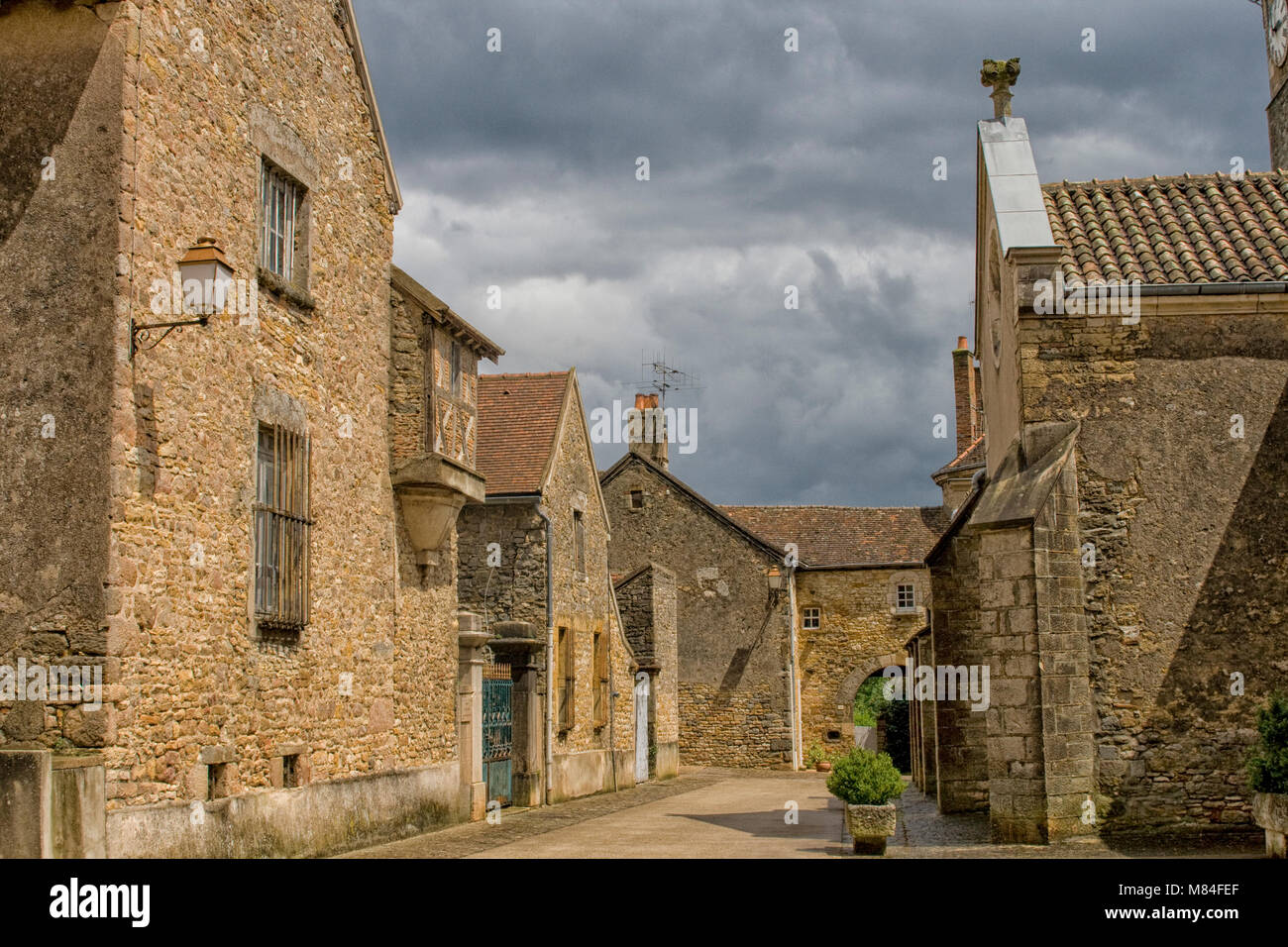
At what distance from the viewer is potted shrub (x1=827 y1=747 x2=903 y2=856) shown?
501 inches

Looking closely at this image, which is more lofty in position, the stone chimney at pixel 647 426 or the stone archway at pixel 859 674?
the stone chimney at pixel 647 426

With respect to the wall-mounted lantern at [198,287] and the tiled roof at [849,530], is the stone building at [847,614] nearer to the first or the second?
the tiled roof at [849,530]

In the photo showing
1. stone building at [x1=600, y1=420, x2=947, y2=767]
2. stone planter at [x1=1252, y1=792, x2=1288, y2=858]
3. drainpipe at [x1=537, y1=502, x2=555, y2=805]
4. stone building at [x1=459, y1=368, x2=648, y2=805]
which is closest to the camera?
stone planter at [x1=1252, y1=792, x2=1288, y2=858]

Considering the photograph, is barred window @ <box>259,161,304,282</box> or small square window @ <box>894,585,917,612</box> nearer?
barred window @ <box>259,161,304,282</box>

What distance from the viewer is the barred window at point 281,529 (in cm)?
1183

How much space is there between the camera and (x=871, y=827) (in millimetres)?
12719

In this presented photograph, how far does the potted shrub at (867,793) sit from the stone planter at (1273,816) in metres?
3.52

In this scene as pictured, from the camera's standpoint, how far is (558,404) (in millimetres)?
23078

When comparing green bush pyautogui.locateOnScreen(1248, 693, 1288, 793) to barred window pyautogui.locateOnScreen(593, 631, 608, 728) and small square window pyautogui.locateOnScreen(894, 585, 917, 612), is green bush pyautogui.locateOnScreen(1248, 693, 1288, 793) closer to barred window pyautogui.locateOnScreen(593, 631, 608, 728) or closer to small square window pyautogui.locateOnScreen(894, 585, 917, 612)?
barred window pyautogui.locateOnScreen(593, 631, 608, 728)

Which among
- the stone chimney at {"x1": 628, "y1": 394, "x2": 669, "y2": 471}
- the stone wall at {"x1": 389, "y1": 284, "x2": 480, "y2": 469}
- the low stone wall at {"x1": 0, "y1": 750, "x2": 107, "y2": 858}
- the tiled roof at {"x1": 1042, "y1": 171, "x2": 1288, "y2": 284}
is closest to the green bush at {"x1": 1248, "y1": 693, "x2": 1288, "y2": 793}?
the tiled roof at {"x1": 1042, "y1": 171, "x2": 1288, "y2": 284}

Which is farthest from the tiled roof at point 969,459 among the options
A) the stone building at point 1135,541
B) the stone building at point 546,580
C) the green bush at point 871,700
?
the stone building at point 1135,541

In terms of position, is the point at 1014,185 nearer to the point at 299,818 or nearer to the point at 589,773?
the point at 299,818

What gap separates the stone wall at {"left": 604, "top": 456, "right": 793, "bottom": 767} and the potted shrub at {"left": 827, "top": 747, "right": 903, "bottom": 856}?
20786 millimetres
